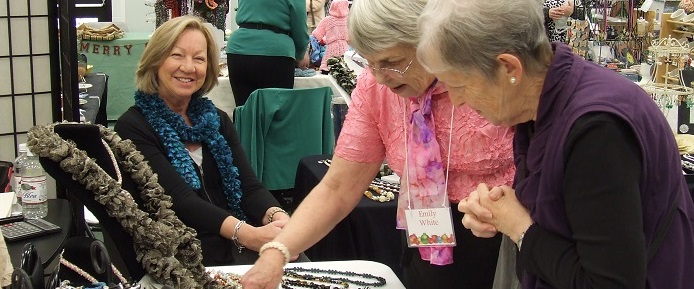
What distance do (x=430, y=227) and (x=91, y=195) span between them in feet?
2.54

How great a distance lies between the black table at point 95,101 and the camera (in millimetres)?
3991

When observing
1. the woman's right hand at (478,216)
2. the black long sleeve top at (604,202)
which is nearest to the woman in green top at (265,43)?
the woman's right hand at (478,216)

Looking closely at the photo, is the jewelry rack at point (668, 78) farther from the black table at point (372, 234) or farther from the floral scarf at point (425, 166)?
the floral scarf at point (425, 166)

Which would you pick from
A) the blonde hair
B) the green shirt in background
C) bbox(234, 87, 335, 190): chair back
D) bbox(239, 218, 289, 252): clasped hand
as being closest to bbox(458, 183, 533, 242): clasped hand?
bbox(239, 218, 289, 252): clasped hand

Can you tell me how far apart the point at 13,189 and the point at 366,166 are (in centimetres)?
133

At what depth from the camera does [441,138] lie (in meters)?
1.85

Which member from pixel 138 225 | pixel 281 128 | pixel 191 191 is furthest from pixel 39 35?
pixel 281 128

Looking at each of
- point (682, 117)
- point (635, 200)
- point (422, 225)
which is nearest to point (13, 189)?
point (422, 225)

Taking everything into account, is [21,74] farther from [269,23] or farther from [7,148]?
[269,23]

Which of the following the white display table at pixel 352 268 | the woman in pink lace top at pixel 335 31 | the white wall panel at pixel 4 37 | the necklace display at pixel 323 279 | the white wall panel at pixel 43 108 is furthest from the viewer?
the woman in pink lace top at pixel 335 31

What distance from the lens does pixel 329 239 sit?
311 cm

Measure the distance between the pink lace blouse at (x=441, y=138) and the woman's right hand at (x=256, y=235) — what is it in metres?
0.70

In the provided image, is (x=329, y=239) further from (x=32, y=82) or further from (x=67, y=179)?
(x=67, y=179)

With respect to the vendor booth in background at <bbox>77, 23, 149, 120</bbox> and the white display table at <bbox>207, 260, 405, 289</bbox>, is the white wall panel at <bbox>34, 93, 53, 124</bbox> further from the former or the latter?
the vendor booth in background at <bbox>77, 23, 149, 120</bbox>
